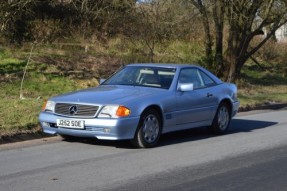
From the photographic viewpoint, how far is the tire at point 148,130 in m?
9.49

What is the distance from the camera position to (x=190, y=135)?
1153cm

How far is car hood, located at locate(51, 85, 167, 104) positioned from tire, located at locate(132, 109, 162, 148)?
345 mm

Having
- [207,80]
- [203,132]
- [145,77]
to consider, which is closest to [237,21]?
[203,132]

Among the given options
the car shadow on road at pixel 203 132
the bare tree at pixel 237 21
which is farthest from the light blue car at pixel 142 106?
the bare tree at pixel 237 21

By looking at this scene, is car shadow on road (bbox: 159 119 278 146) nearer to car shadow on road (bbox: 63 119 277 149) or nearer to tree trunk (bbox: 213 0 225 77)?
car shadow on road (bbox: 63 119 277 149)

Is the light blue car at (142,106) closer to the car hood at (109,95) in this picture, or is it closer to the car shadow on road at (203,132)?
the car hood at (109,95)

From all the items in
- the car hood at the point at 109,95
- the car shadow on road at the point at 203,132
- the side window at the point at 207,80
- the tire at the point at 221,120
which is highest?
the side window at the point at 207,80

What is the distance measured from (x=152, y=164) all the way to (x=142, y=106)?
1246 millimetres

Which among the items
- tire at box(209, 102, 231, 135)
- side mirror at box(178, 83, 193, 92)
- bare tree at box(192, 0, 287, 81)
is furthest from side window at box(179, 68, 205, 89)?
bare tree at box(192, 0, 287, 81)

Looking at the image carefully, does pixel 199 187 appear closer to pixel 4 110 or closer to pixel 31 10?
pixel 4 110

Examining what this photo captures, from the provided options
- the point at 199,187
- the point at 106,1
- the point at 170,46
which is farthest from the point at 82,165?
the point at 170,46

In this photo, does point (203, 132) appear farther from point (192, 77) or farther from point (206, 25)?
point (206, 25)

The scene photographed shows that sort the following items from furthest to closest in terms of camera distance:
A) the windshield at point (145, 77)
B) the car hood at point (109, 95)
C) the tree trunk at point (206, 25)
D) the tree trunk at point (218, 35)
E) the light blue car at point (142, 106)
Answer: the tree trunk at point (218, 35) < the tree trunk at point (206, 25) < the windshield at point (145, 77) < the car hood at point (109, 95) < the light blue car at point (142, 106)

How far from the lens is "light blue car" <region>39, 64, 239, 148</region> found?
9172 millimetres
